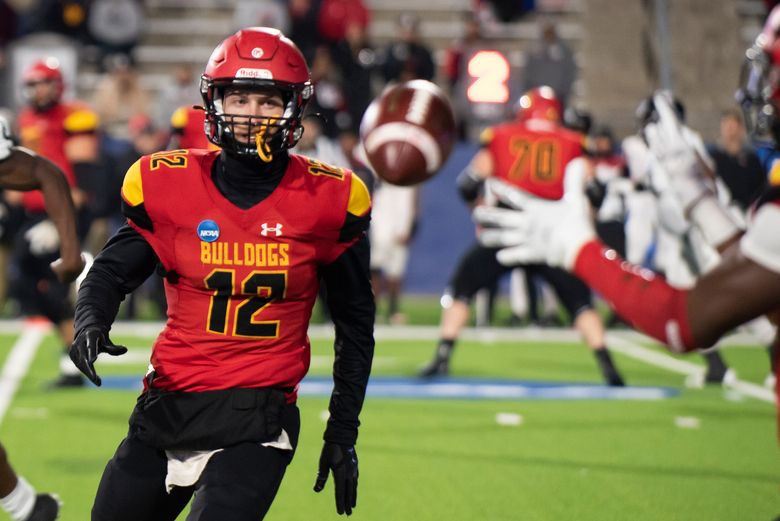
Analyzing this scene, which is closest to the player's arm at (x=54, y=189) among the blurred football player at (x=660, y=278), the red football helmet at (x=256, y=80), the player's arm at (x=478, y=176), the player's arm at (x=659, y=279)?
the red football helmet at (x=256, y=80)

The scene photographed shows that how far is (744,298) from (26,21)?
14411mm

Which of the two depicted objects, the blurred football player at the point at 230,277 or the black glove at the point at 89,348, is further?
the blurred football player at the point at 230,277

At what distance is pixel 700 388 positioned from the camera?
347 inches

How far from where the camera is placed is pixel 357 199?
3.68 metres

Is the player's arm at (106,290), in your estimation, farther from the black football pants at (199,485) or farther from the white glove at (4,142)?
the white glove at (4,142)

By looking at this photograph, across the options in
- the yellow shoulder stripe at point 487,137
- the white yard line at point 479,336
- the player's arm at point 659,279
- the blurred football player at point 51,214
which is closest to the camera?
the player's arm at point 659,279

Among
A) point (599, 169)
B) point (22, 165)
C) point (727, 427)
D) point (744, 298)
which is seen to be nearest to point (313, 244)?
point (744, 298)

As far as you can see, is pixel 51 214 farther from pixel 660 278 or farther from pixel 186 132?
pixel 186 132

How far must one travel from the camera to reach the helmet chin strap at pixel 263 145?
3520 mm

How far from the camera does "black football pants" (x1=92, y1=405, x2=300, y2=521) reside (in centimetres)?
329

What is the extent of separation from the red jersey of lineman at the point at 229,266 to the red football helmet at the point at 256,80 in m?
0.14

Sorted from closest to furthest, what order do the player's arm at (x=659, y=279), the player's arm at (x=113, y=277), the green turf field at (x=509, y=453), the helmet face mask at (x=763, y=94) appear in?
the player's arm at (x=659, y=279), the helmet face mask at (x=763, y=94), the player's arm at (x=113, y=277), the green turf field at (x=509, y=453)

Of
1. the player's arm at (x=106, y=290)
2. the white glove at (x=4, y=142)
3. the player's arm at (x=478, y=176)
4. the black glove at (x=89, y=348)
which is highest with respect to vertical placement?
the white glove at (x=4, y=142)

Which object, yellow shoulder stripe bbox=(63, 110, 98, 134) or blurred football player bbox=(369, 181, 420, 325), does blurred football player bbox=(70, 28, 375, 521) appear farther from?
blurred football player bbox=(369, 181, 420, 325)
